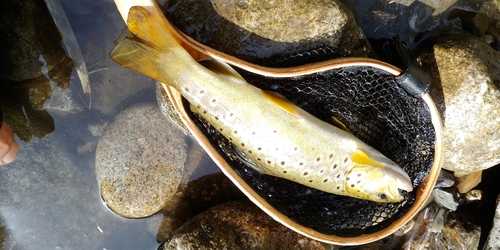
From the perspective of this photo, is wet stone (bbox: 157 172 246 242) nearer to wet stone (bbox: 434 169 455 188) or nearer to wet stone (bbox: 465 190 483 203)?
wet stone (bbox: 434 169 455 188)

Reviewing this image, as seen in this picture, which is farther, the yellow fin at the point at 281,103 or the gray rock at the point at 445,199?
the gray rock at the point at 445,199

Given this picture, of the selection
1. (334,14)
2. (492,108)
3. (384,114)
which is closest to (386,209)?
(384,114)

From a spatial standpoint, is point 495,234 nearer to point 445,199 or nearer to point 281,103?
point 445,199

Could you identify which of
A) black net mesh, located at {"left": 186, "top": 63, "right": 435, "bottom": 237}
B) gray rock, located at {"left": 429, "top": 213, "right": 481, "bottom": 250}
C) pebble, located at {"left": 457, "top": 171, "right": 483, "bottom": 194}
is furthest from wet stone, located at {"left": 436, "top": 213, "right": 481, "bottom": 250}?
black net mesh, located at {"left": 186, "top": 63, "right": 435, "bottom": 237}

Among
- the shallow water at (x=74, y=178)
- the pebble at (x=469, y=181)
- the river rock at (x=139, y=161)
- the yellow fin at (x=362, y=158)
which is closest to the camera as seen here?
the yellow fin at (x=362, y=158)

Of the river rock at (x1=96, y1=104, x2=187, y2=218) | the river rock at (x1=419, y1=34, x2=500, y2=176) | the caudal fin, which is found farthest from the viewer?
the river rock at (x1=96, y1=104, x2=187, y2=218)

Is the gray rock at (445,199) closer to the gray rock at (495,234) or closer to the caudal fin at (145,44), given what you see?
the gray rock at (495,234)

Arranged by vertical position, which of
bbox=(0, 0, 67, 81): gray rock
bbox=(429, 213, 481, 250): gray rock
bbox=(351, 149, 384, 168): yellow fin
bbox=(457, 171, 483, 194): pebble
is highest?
bbox=(0, 0, 67, 81): gray rock

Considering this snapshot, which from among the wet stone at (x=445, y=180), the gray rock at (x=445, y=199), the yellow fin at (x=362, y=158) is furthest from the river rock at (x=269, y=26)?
the gray rock at (x=445, y=199)
